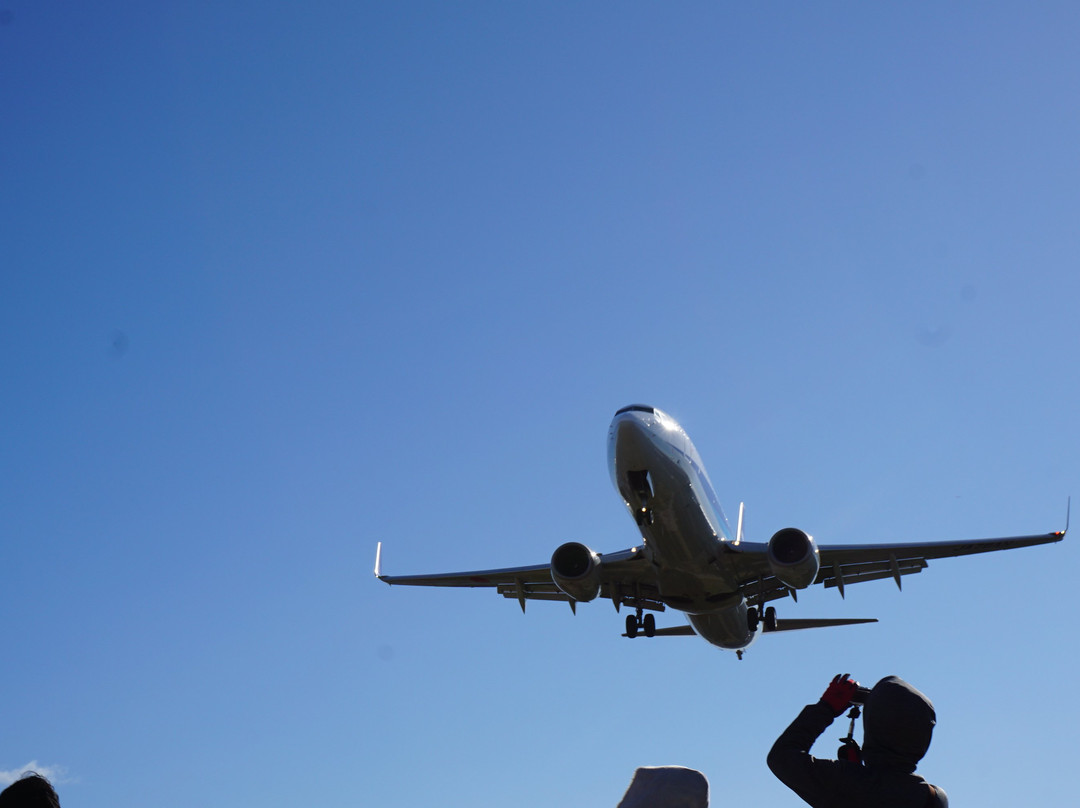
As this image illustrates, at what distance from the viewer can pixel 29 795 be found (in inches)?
167

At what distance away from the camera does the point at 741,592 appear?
86.5 feet

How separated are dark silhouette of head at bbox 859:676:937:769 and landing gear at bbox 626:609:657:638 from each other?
23620mm

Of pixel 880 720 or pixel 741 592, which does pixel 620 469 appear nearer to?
pixel 741 592

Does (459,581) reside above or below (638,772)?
above

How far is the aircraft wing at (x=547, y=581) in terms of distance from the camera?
25406mm

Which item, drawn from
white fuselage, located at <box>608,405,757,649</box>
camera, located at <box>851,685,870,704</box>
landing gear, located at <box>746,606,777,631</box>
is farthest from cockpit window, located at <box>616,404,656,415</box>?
camera, located at <box>851,685,870,704</box>

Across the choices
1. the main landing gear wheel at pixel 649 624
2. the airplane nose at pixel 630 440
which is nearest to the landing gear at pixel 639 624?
the main landing gear wheel at pixel 649 624

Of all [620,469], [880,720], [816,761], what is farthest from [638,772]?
[620,469]

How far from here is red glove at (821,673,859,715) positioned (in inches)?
171

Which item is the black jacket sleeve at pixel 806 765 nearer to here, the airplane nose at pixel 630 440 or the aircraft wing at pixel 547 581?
the airplane nose at pixel 630 440

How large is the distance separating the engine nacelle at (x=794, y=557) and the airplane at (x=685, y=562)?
0.02 m

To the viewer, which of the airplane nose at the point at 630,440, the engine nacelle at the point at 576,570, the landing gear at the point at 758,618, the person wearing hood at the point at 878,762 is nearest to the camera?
the person wearing hood at the point at 878,762

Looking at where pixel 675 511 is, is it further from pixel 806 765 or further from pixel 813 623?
pixel 806 765

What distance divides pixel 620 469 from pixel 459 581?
854 cm
